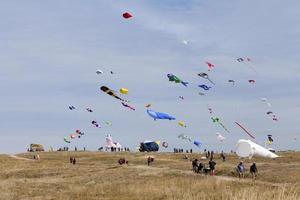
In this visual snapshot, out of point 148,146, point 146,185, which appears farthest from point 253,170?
point 148,146

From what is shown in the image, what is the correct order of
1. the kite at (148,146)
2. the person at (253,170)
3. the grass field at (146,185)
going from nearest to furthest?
the grass field at (146,185) < the person at (253,170) < the kite at (148,146)

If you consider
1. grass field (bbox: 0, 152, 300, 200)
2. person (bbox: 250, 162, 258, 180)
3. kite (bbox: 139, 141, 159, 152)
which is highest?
kite (bbox: 139, 141, 159, 152)

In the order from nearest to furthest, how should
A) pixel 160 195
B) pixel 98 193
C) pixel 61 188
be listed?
pixel 160 195
pixel 98 193
pixel 61 188

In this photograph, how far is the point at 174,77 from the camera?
2416 inches

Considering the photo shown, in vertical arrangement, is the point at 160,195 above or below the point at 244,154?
below

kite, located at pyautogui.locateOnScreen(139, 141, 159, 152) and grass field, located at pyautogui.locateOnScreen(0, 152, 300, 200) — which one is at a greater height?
kite, located at pyautogui.locateOnScreen(139, 141, 159, 152)

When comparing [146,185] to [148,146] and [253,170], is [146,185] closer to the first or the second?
[253,170]

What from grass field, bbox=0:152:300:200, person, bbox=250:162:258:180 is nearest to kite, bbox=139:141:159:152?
grass field, bbox=0:152:300:200

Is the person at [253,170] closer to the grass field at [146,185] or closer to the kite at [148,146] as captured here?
the grass field at [146,185]

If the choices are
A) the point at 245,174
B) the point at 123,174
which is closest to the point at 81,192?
the point at 123,174

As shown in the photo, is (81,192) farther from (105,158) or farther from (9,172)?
(105,158)

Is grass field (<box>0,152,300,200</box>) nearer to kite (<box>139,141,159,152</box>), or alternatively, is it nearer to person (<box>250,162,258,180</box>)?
person (<box>250,162,258,180</box>)

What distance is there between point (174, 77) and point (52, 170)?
65.2 ft

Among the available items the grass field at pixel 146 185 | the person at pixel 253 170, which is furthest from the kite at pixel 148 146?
the person at pixel 253 170
